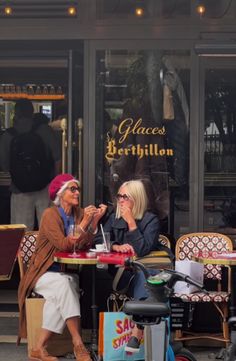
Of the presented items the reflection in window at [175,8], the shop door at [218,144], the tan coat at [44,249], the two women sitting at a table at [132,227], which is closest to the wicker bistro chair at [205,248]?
the shop door at [218,144]

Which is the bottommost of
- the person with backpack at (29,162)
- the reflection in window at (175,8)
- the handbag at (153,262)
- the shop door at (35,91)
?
the handbag at (153,262)

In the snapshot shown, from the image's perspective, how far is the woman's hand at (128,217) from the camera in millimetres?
6379

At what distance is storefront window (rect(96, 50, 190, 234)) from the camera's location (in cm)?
758

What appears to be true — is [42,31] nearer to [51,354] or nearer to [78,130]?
[78,130]

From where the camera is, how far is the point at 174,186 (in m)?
7.61

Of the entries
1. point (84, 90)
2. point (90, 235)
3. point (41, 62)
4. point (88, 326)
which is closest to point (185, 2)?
point (84, 90)

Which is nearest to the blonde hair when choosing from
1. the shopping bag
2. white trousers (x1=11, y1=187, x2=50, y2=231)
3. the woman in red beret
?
the woman in red beret

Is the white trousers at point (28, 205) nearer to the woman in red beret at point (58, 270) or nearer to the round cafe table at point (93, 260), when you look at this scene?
the woman in red beret at point (58, 270)

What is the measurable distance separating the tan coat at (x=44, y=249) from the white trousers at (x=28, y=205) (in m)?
2.10

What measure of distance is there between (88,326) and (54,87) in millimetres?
2893

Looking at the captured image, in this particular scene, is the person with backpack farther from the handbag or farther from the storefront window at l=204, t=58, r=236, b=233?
the handbag

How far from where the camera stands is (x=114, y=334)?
6.07 m

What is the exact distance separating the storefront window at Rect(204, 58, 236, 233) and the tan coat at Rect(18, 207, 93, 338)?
5.15 ft

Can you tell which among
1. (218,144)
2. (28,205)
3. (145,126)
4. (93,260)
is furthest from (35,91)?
(93,260)
